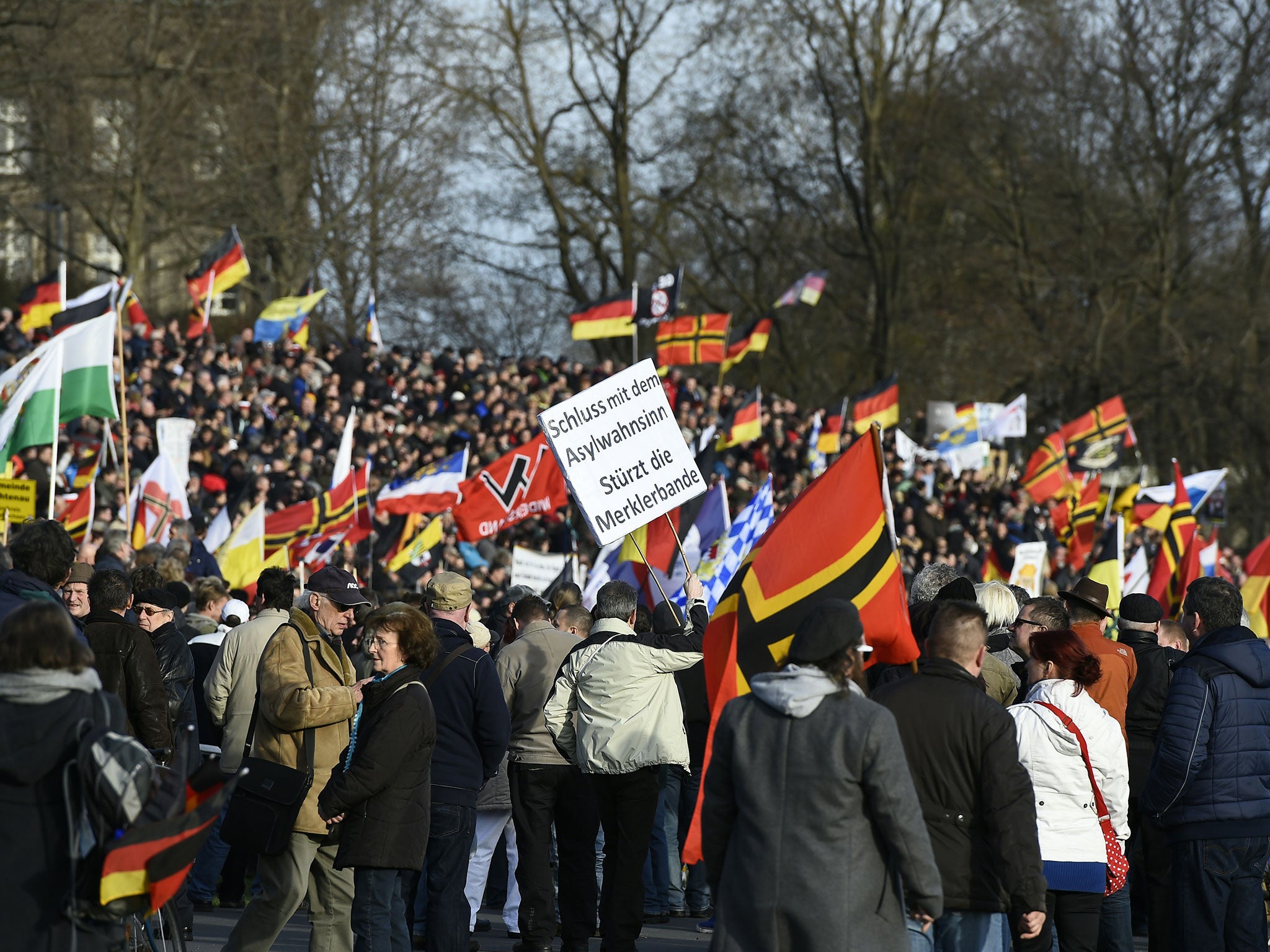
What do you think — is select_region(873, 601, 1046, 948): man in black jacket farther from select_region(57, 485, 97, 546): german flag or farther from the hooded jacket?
select_region(57, 485, 97, 546): german flag

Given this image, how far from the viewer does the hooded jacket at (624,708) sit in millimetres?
7871

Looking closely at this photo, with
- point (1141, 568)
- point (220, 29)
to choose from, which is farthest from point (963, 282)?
point (1141, 568)

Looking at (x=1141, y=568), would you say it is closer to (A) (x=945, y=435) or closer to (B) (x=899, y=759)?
(B) (x=899, y=759)

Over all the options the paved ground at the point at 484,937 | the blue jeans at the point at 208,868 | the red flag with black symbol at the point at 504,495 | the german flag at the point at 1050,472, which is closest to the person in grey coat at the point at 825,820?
the paved ground at the point at 484,937

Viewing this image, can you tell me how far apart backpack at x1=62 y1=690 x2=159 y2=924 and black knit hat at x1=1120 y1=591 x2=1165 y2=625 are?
509 centimetres

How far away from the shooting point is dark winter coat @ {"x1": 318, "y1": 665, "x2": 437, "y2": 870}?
641cm

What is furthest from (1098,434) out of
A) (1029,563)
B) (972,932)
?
(972,932)

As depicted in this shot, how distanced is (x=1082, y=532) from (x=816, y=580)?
1905 cm

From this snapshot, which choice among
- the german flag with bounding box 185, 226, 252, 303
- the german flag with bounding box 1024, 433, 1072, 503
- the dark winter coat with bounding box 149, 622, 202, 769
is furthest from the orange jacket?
the german flag with bounding box 185, 226, 252, 303

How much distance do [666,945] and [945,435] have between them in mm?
25638

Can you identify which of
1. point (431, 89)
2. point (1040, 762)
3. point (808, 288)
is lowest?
→ point (1040, 762)

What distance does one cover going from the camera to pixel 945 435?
33.8 m

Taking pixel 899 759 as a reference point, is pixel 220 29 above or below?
above

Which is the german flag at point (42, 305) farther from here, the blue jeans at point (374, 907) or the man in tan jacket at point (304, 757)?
the blue jeans at point (374, 907)
